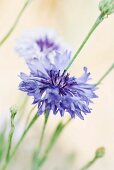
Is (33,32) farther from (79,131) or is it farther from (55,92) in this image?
(79,131)

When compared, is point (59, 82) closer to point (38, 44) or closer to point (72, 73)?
point (38, 44)

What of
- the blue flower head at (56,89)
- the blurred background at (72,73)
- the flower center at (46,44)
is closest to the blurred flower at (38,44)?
the flower center at (46,44)

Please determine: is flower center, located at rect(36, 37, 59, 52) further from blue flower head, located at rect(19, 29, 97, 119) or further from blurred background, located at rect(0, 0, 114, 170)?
blurred background, located at rect(0, 0, 114, 170)

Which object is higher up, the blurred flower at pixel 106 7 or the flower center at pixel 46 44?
the blurred flower at pixel 106 7

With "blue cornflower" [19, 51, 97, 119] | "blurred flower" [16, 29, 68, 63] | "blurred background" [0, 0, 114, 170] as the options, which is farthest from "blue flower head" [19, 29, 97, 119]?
"blurred background" [0, 0, 114, 170]

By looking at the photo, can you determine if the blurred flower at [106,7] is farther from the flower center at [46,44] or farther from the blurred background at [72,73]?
the blurred background at [72,73]

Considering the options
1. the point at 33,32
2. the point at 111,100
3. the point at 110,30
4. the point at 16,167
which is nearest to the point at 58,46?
the point at 33,32
